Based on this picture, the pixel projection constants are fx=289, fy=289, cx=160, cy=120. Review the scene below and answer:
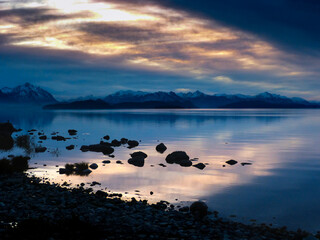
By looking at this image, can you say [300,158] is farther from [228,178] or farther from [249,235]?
[249,235]

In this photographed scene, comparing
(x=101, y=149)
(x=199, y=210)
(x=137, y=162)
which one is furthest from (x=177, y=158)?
(x=199, y=210)

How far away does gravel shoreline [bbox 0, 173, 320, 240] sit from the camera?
10508mm

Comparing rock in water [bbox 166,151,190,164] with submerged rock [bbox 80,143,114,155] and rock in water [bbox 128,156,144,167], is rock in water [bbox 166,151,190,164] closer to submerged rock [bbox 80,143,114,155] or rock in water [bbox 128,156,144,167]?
rock in water [bbox 128,156,144,167]

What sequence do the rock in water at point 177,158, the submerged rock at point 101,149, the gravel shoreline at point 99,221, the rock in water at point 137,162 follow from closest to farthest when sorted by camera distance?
the gravel shoreline at point 99,221 → the rock in water at point 137,162 → the rock in water at point 177,158 → the submerged rock at point 101,149

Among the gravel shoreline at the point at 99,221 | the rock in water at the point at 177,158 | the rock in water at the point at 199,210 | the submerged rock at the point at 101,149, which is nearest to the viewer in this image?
the gravel shoreline at the point at 99,221

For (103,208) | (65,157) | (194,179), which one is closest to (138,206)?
(103,208)

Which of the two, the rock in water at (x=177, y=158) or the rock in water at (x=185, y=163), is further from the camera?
the rock in water at (x=177, y=158)

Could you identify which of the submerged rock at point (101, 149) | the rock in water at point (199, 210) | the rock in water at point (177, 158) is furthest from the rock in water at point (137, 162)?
the rock in water at point (199, 210)

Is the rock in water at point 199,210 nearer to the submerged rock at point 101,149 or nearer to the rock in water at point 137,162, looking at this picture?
the rock in water at point 137,162

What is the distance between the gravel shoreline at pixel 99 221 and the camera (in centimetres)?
1051

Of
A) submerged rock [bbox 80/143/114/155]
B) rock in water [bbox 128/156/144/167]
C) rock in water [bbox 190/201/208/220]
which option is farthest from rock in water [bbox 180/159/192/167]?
rock in water [bbox 190/201/208/220]

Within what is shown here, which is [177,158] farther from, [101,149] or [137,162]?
[101,149]

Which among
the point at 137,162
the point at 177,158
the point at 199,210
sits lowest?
the point at 137,162

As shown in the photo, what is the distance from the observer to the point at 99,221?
12.3 metres
